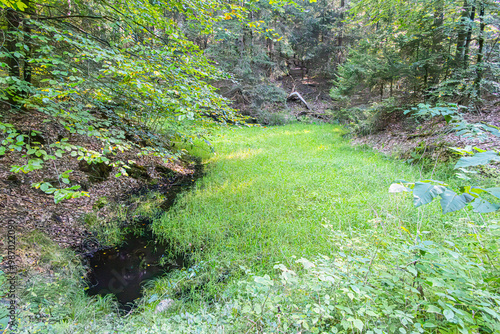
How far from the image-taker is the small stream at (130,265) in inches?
122

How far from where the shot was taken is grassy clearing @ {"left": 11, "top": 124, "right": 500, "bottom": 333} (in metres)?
1.46

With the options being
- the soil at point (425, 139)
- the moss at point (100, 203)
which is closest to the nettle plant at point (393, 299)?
the soil at point (425, 139)

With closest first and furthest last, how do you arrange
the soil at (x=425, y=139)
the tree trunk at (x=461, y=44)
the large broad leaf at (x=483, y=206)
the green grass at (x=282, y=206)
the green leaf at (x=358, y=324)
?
the large broad leaf at (x=483, y=206) < the green leaf at (x=358, y=324) < the green grass at (x=282, y=206) < the soil at (x=425, y=139) < the tree trunk at (x=461, y=44)

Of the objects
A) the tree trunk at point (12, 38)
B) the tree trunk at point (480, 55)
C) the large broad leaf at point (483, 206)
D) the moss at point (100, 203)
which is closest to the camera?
the large broad leaf at point (483, 206)

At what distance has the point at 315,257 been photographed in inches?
Result: 116

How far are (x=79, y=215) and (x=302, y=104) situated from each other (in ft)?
63.2

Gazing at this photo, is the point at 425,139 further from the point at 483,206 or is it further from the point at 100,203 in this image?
the point at 100,203

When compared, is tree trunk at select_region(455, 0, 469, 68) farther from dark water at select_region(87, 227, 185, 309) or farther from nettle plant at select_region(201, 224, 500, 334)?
dark water at select_region(87, 227, 185, 309)

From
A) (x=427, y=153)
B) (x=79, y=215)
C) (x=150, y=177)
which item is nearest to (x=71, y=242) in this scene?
(x=79, y=215)

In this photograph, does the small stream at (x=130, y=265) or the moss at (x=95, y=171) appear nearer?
the small stream at (x=130, y=265)

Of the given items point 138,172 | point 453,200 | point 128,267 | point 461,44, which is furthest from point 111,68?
point 461,44

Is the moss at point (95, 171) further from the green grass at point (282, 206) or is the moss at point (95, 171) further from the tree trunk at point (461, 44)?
the tree trunk at point (461, 44)

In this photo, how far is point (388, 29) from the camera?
26.4 ft

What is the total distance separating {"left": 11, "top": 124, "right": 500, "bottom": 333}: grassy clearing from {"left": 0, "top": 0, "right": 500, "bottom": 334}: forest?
3 cm
